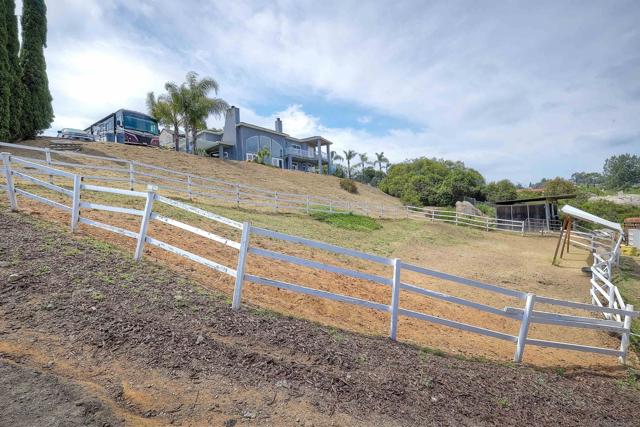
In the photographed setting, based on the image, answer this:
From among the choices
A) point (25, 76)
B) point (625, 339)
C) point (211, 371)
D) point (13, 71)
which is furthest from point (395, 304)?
point (25, 76)

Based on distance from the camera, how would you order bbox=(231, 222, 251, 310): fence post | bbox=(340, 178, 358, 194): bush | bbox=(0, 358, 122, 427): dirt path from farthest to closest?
bbox=(340, 178, 358, 194): bush
bbox=(231, 222, 251, 310): fence post
bbox=(0, 358, 122, 427): dirt path

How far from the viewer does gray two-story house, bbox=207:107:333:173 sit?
41.1 metres

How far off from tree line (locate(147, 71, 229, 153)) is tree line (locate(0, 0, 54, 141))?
11269mm

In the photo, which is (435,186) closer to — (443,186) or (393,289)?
(443,186)

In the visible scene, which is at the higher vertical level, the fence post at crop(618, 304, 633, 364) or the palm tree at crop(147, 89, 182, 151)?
the palm tree at crop(147, 89, 182, 151)

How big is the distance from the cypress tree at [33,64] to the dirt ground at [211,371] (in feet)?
67.5

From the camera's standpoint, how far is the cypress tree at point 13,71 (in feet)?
57.9

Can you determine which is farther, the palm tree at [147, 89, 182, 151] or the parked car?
the palm tree at [147, 89, 182, 151]

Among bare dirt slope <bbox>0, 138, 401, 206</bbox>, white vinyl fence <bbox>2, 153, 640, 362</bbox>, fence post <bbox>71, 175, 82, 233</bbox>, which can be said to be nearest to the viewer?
white vinyl fence <bbox>2, 153, 640, 362</bbox>

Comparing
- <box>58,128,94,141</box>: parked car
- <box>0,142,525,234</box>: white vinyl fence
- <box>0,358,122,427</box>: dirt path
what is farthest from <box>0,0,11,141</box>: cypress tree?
<box>0,358,122,427</box>: dirt path

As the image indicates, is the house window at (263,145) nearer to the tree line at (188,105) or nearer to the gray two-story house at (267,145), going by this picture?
the gray two-story house at (267,145)

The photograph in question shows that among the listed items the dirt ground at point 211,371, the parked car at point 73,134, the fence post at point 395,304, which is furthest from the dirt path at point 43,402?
the parked car at point 73,134

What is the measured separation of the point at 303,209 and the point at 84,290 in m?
15.9

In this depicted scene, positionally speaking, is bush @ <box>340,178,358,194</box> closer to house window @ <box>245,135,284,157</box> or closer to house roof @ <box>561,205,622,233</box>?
house window @ <box>245,135,284,157</box>
